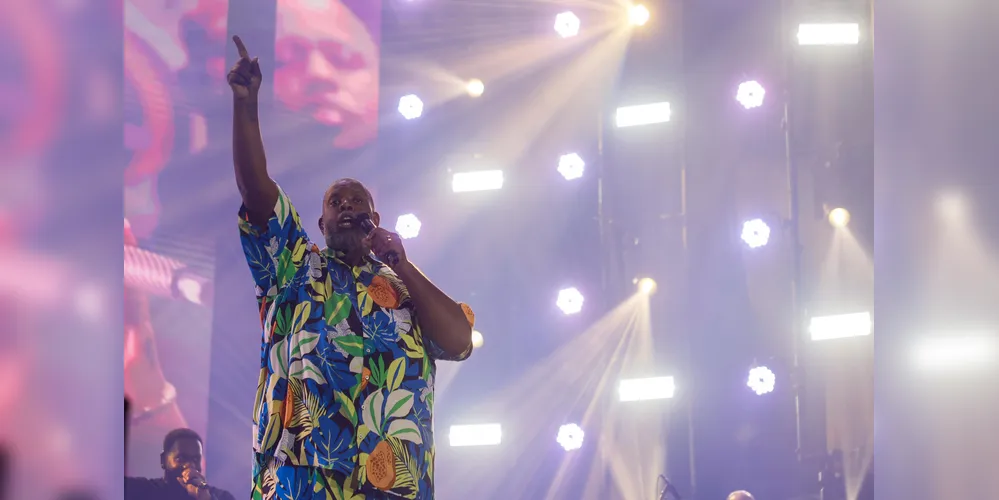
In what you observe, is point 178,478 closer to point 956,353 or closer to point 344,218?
point 344,218

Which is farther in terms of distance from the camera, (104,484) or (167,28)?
(167,28)

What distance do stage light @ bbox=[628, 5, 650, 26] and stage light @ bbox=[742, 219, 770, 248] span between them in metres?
1.27

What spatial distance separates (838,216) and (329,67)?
2.91 meters

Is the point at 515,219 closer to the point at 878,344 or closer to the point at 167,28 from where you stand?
the point at 167,28

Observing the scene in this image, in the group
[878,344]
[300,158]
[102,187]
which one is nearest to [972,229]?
[878,344]

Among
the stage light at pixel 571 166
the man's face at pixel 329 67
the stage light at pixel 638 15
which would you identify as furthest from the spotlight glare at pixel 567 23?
the man's face at pixel 329 67

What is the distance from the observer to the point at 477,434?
4.61 m

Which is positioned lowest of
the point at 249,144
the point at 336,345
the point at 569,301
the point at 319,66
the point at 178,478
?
the point at 178,478

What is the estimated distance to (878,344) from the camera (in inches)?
55.0

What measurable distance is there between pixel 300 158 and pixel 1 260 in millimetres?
3691

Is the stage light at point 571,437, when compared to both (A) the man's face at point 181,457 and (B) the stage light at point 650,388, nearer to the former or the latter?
(B) the stage light at point 650,388

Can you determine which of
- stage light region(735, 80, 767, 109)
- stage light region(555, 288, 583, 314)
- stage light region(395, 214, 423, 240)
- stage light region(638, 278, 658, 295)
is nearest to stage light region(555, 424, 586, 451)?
stage light region(555, 288, 583, 314)

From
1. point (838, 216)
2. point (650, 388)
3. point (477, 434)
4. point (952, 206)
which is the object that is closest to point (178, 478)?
point (477, 434)

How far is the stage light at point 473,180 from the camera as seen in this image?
4652 mm
